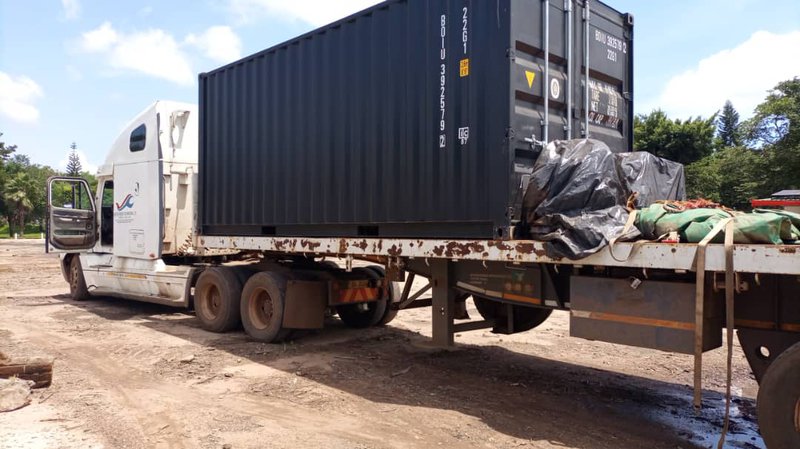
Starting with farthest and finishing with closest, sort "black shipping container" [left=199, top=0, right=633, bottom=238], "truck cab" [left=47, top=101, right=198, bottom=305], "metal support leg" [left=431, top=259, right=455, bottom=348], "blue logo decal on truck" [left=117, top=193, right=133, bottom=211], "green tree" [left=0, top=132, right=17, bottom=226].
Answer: "green tree" [left=0, top=132, right=17, bottom=226] → "blue logo decal on truck" [left=117, top=193, right=133, bottom=211] → "truck cab" [left=47, top=101, right=198, bottom=305] → "metal support leg" [left=431, top=259, right=455, bottom=348] → "black shipping container" [left=199, top=0, right=633, bottom=238]

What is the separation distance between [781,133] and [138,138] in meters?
27.0

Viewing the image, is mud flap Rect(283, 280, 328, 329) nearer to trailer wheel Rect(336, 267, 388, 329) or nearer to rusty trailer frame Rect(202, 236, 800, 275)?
rusty trailer frame Rect(202, 236, 800, 275)

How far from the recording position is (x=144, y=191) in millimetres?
9672

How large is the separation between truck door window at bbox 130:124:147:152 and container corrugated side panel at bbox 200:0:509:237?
6.68 ft

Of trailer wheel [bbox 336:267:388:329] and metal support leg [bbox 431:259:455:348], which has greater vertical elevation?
metal support leg [bbox 431:259:455:348]

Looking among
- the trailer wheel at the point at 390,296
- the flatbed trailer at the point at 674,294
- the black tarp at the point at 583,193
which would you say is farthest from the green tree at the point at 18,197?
the black tarp at the point at 583,193

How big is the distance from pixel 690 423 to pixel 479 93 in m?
3.26

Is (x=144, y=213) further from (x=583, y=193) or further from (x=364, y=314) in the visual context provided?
(x=583, y=193)

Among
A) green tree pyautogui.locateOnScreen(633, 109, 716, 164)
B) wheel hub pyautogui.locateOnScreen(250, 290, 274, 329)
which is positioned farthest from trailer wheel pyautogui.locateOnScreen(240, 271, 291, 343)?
green tree pyautogui.locateOnScreen(633, 109, 716, 164)

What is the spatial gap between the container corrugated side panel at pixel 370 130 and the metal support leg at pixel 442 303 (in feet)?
1.38

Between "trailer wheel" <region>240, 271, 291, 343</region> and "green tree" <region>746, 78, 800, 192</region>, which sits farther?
"green tree" <region>746, 78, 800, 192</region>

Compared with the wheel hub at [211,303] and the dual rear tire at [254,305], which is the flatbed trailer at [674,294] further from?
the wheel hub at [211,303]

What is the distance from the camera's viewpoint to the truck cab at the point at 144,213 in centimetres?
945

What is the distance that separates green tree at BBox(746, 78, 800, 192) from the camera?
2480cm
